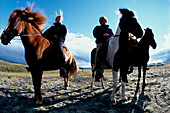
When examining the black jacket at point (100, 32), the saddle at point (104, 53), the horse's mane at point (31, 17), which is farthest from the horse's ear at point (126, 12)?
the horse's mane at point (31, 17)

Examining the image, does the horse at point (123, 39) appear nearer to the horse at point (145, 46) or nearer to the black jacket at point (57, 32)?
the horse at point (145, 46)

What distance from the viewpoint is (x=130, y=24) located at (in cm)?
446

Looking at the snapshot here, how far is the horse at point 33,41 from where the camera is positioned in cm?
409

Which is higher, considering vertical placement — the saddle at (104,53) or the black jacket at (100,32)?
the black jacket at (100,32)

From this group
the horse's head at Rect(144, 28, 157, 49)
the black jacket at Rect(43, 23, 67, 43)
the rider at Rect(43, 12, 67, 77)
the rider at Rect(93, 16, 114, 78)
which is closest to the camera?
the rider at Rect(43, 12, 67, 77)

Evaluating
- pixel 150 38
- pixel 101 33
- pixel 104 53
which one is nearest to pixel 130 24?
pixel 104 53

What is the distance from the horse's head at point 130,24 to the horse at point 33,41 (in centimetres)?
296

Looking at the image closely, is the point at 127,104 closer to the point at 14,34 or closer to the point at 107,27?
the point at 107,27

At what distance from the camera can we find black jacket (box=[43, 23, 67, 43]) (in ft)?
18.3

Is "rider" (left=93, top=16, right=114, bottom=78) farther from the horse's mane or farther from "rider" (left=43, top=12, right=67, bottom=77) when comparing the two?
the horse's mane

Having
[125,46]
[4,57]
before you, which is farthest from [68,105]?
[4,57]

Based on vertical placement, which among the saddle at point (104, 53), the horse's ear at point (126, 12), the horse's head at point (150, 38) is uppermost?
the horse's ear at point (126, 12)

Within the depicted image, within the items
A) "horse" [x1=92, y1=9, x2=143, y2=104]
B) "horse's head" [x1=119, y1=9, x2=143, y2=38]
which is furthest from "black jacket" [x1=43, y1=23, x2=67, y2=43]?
"horse's head" [x1=119, y1=9, x2=143, y2=38]

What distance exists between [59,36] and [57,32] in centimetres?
28
